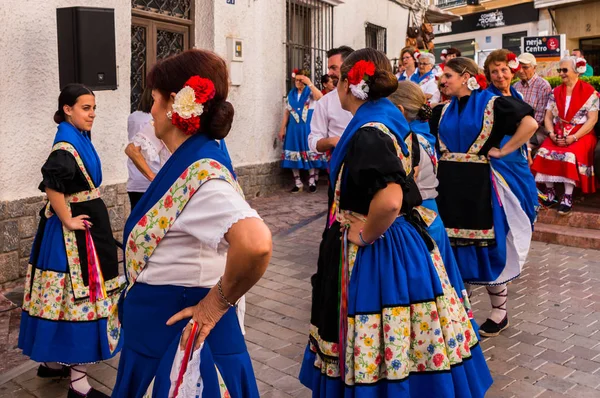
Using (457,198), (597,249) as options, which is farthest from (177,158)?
(597,249)

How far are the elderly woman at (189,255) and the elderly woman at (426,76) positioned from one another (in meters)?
8.12

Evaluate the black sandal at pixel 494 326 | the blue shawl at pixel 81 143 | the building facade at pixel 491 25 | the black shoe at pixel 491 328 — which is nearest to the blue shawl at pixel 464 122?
the black sandal at pixel 494 326

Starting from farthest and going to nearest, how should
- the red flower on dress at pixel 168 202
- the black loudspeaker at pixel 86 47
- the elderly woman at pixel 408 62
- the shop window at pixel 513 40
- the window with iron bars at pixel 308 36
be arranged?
the shop window at pixel 513 40
the window with iron bars at pixel 308 36
the elderly woman at pixel 408 62
the black loudspeaker at pixel 86 47
the red flower on dress at pixel 168 202

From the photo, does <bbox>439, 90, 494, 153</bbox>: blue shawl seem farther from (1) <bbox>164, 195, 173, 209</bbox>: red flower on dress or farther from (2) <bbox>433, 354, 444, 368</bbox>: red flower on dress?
(1) <bbox>164, 195, 173, 209</bbox>: red flower on dress

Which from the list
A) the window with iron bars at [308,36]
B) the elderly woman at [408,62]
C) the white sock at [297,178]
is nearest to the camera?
the elderly woman at [408,62]

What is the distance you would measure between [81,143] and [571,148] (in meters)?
6.44

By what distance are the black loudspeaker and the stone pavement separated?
2.42 meters

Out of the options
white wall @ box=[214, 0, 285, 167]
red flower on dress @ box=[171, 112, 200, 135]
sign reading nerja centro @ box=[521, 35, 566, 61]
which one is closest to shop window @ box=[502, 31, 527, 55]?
sign reading nerja centro @ box=[521, 35, 566, 61]

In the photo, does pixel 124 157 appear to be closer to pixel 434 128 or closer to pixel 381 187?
pixel 434 128

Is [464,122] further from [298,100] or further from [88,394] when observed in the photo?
[298,100]

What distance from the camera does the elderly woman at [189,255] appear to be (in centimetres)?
208

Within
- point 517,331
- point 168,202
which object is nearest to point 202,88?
point 168,202

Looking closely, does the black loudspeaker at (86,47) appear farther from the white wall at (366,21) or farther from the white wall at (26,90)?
the white wall at (366,21)

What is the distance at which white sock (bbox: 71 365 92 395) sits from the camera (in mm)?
3920
